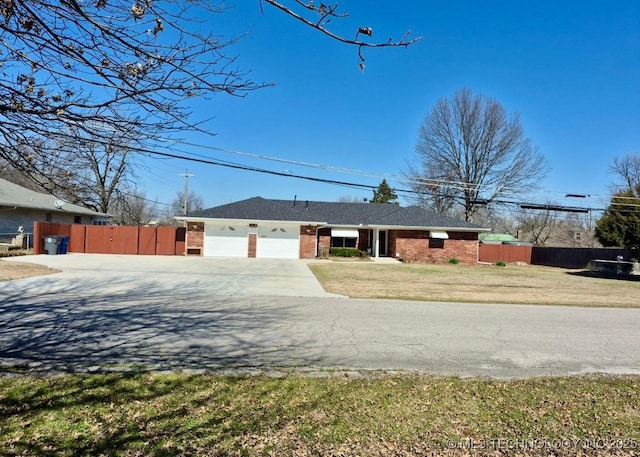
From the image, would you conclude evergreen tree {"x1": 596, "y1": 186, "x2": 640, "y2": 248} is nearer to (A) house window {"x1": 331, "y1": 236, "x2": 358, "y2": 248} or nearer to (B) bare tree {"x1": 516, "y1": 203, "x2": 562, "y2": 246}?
(A) house window {"x1": 331, "y1": 236, "x2": 358, "y2": 248}

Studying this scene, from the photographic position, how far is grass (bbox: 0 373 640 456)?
2.80 m

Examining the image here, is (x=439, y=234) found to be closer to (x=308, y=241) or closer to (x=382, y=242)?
(x=382, y=242)

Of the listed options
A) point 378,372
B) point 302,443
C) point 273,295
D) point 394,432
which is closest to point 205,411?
point 302,443

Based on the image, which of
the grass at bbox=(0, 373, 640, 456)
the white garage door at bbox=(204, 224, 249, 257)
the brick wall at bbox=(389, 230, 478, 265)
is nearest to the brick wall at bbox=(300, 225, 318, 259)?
the white garage door at bbox=(204, 224, 249, 257)

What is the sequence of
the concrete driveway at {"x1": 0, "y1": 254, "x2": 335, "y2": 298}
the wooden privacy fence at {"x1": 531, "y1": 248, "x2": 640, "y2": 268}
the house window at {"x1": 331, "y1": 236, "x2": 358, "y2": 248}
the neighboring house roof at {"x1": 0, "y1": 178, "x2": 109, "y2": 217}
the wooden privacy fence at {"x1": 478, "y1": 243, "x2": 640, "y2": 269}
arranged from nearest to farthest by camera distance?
the concrete driveway at {"x1": 0, "y1": 254, "x2": 335, "y2": 298} → the neighboring house roof at {"x1": 0, "y1": 178, "x2": 109, "y2": 217} → the wooden privacy fence at {"x1": 531, "y1": 248, "x2": 640, "y2": 268} → the wooden privacy fence at {"x1": 478, "y1": 243, "x2": 640, "y2": 269} → the house window at {"x1": 331, "y1": 236, "x2": 358, "y2": 248}

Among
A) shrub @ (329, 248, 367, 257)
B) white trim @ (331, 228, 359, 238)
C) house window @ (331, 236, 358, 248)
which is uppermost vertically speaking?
white trim @ (331, 228, 359, 238)

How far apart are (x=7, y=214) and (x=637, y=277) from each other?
3750 cm

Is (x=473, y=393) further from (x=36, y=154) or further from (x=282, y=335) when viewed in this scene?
(x=36, y=154)

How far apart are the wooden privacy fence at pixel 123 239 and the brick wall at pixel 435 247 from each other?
50.5 feet

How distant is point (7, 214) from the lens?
2366cm

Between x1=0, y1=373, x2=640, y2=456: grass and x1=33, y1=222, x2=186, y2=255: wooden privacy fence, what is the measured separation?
23.0 meters

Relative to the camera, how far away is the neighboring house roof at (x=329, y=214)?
2612 centimetres

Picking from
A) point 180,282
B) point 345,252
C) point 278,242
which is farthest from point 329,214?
point 180,282

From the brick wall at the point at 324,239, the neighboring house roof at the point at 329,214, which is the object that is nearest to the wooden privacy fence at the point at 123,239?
the neighboring house roof at the point at 329,214
